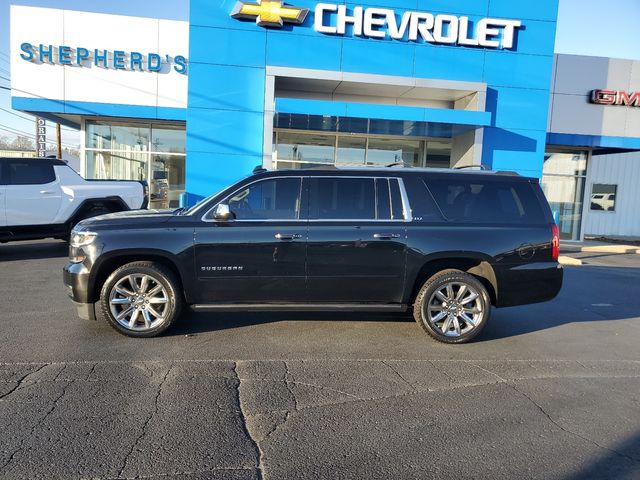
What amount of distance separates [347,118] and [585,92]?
908 centimetres

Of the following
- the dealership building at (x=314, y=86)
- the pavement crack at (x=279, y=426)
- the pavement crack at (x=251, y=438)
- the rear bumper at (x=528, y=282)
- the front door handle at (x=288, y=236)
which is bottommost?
the pavement crack at (x=251, y=438)

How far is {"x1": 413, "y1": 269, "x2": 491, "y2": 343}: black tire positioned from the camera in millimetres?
5398

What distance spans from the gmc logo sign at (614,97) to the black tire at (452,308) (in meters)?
14.3

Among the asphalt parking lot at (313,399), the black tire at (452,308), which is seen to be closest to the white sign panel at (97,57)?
the asphalt parking lot at (313,399)

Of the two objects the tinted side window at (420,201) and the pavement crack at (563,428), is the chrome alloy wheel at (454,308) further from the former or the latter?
the pavement crack at (563,428)

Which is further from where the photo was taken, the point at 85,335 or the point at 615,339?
the point at 615,339

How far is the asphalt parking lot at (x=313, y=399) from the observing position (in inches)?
118

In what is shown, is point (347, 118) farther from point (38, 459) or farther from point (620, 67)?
point (38, 459)

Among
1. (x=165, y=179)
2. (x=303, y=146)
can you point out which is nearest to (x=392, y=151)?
(x=303, y=146)

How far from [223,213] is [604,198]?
63.5ft

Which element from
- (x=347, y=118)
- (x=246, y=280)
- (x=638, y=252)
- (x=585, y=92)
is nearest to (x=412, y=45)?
(x=347, y=118)

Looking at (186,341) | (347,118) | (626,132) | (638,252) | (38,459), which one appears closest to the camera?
(38,459)

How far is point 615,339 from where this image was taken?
5.89m

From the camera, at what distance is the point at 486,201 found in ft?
18.2
